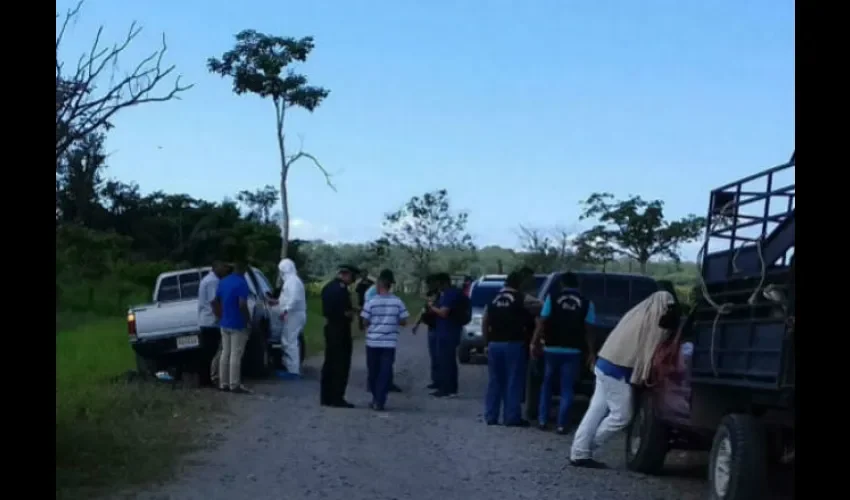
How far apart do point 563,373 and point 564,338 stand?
38cm

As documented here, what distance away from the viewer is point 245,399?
16.5m

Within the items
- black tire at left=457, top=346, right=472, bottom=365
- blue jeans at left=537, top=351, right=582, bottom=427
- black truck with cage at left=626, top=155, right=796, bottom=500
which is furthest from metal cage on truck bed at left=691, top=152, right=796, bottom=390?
black tire at left=457, top=346, right=472, bottom=365

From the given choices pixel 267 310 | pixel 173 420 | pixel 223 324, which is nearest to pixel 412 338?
pixel 267 310

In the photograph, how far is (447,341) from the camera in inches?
711

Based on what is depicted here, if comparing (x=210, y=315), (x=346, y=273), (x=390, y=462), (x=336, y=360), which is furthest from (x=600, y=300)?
(x=210, y=315)

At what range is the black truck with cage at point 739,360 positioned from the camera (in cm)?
815

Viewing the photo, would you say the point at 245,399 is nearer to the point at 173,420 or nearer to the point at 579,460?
the point at 173,420

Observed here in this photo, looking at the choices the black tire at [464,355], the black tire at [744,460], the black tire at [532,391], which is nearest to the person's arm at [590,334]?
the black tire at [532,391]

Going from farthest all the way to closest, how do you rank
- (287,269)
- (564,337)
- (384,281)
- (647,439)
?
1. (287,269)
2. (384,281)
3. (564,337)
4. (647,439)

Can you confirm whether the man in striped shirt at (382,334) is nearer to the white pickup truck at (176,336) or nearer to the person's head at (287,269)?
the white pickup truck at (176,336)

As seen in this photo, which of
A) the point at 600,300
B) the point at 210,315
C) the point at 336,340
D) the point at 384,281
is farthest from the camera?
the point at 210,315

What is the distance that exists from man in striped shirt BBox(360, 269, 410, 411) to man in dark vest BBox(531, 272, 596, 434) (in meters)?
2.35

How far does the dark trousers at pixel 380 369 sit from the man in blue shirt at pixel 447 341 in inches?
91.0

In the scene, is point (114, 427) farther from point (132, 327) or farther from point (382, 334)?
point (132, 327)
